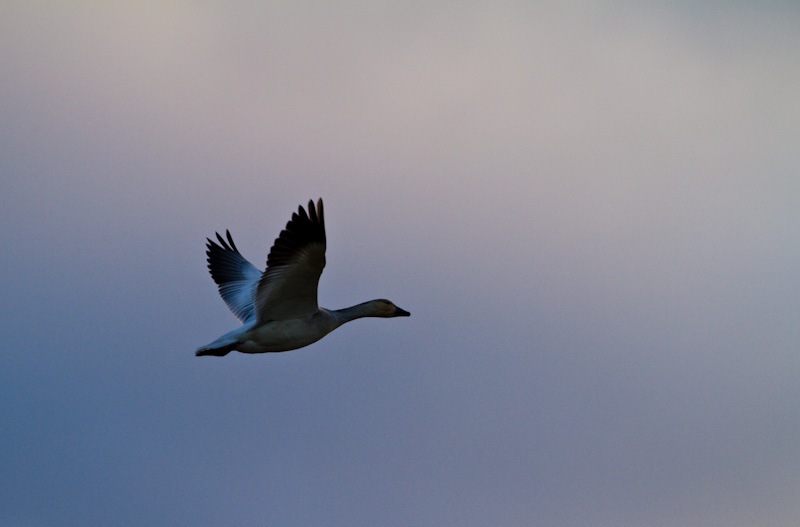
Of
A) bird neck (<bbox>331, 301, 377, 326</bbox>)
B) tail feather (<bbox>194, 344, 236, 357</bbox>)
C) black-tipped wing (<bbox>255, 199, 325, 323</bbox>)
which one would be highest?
black-tipped wing (<bbox>255, 199, 325, 323</bbox>)

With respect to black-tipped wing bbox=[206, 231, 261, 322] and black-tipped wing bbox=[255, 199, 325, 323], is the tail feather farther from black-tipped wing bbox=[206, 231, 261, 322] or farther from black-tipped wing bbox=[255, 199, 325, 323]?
black-tipped wing bbox=[206, 231, 261, 322]

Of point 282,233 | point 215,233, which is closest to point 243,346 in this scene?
point 282,233

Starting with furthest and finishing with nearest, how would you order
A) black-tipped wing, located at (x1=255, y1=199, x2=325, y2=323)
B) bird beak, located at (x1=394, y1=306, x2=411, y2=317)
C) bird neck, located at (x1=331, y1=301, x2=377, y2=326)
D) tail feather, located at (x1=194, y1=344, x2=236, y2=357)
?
bird beak, located at (x1=394, y1=306, x2=411, y2=317) < bird neck, located at (x1=331, y1=301, x2=377, y2=326) < tail feather, located at (x1=194, y1=344, x2=236, y2=357) < black-tipped wing, located at (x1=255, y1=199, x2=325, y2=323)

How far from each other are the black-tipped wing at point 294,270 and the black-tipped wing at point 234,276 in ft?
9.57

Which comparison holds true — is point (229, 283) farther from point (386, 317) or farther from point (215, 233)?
point (386, 317)

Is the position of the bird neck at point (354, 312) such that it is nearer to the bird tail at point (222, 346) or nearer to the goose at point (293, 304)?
the goose at point (293, 304)

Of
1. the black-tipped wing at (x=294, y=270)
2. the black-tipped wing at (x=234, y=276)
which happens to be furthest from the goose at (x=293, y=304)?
the black-tipped wing at (x=234, y=276)

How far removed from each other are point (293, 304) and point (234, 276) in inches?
210

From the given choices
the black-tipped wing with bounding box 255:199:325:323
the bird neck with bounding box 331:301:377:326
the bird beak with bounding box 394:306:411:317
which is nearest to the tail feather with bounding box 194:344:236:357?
the black-tipped wing with bounding box 255:199:325:323

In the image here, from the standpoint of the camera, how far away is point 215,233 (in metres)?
26.7

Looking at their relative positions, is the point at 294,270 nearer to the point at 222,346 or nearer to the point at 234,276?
the point at 222,346

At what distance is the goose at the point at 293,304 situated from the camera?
19.2 meters

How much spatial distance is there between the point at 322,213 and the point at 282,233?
0.87m

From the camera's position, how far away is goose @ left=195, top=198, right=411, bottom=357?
19.2m
